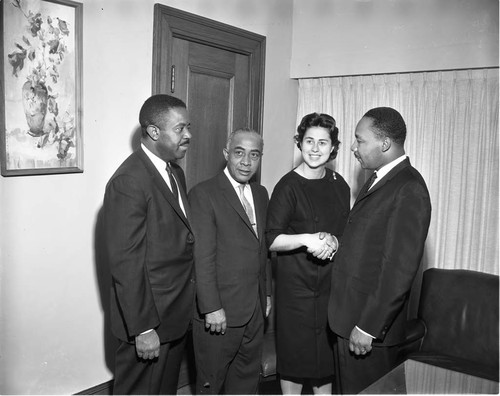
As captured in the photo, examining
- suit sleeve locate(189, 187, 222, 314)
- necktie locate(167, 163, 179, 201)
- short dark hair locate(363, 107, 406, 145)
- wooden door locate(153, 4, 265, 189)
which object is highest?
wooden door locate(153, 4, 265, 189)

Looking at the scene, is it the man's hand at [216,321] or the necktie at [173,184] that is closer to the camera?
the necktie at [173,184]

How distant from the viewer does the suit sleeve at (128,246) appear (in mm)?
2150

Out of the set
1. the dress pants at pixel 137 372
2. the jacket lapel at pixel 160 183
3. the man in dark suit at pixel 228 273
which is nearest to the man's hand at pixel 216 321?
the man in dark suit at pixel 228 273

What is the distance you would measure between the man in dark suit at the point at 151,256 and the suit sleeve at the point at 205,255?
7cm

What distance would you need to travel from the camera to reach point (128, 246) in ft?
7.06

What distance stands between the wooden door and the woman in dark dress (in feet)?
2.82

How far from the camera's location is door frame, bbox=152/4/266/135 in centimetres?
306

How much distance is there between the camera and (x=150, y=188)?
2.25m

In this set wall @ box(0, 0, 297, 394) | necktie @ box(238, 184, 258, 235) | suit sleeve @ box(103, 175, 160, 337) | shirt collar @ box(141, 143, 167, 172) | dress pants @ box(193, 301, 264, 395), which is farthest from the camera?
necktie @ box(238, 184, 258, 235)

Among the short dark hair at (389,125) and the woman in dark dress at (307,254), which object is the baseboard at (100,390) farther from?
the short dark hair at (389,125)

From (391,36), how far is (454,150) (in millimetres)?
864

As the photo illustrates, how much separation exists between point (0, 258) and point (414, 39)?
2.76 meters

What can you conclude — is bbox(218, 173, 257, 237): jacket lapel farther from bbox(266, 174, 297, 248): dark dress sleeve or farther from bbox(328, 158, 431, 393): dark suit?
bbox(328, 158, 431, 393): dark suit

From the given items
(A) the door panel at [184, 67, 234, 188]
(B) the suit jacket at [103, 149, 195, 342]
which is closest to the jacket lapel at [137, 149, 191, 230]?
(B) the suit jacket at [103, 149, 195, 342]
